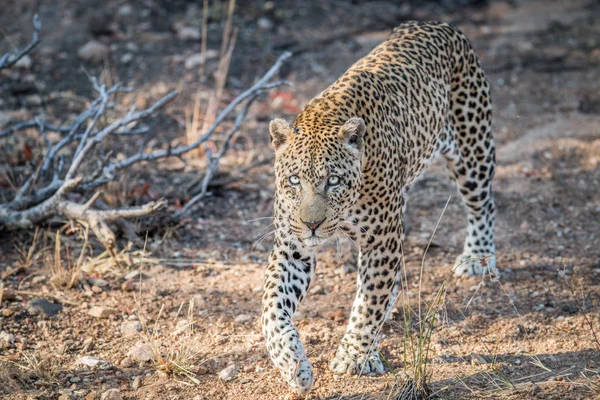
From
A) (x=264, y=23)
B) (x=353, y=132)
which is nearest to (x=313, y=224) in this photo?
A: (x=353, y=132)

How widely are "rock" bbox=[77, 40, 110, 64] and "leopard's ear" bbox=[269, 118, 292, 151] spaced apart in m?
7.15

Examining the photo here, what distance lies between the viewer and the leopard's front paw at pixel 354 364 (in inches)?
224

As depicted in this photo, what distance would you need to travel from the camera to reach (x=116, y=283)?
697 cm

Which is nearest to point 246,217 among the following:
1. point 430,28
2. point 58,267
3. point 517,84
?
point 58,267

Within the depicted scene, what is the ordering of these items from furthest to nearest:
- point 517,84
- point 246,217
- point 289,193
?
point 517,84 < point 246,217 < point 289,193

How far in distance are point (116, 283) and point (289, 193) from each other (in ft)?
8.58

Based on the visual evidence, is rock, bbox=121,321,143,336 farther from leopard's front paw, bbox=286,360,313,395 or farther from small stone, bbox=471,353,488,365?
small stone, bbox=471,353,488,365

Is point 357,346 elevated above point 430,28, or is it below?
below

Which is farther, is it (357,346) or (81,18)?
(81,18)

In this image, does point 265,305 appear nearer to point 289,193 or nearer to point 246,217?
point 289,193

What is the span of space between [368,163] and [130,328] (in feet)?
7.91

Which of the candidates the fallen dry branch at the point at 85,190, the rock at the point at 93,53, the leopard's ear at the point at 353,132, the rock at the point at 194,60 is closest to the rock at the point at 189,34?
the rock at the point at 194,60

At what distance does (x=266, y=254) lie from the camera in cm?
784

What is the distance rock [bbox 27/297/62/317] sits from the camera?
6375mm
